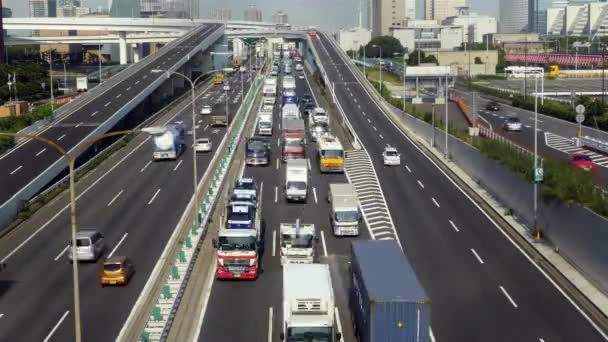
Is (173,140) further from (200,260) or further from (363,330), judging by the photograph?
(363,330)

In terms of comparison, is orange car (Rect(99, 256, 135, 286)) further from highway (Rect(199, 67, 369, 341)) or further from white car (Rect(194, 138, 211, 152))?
white car (Rect(194, 138, 211, 152))

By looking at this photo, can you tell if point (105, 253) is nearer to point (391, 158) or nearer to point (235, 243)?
point (235, 243)

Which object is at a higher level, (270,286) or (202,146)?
(202,146)

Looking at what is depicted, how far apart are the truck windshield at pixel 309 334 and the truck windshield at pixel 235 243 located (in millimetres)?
9467

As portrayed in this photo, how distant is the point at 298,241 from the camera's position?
108ft

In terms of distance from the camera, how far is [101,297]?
29.2 metres

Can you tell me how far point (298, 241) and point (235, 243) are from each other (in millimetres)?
2915

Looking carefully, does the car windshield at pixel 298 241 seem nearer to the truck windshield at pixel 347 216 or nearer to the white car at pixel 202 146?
the truck windshield at pixel 347 216

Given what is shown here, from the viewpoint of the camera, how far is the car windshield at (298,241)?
32812 mm

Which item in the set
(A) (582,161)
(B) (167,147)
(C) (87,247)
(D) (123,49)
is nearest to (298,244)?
(C) (87,247)

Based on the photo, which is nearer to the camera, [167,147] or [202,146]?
[167,147]

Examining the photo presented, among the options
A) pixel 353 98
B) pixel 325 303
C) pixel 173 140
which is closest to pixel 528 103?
pixel 353 98

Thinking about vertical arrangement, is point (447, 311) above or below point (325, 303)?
below

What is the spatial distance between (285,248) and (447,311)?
774 cm
